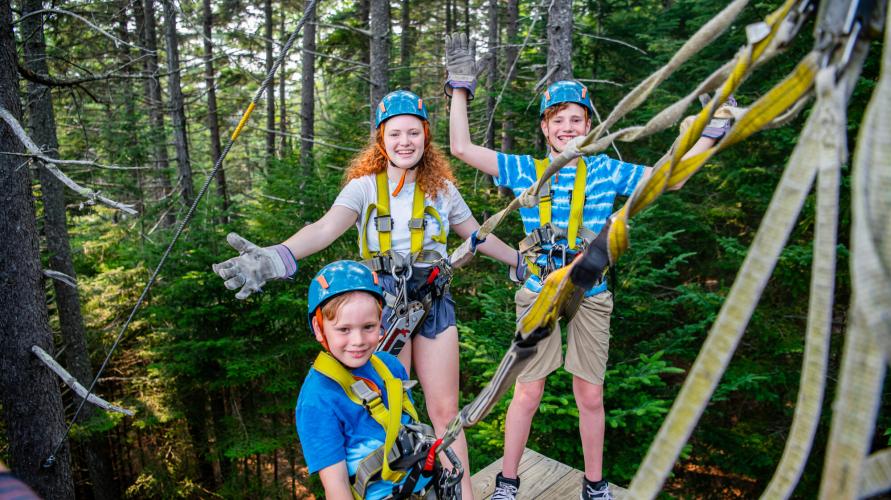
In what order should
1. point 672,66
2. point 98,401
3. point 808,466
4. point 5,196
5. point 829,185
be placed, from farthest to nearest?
1. point 808,466
2. point 5,196
3. point 98,401
4. point 672,66
5. point 829,185

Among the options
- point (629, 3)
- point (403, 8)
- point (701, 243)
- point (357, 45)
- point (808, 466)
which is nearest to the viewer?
point (808, 466)

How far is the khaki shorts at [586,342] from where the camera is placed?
3158 mm

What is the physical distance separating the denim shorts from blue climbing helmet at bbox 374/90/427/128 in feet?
3.20

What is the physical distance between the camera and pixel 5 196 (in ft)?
16.7

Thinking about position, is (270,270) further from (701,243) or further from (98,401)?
(701,243)

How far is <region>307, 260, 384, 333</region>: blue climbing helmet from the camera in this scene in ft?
7.30

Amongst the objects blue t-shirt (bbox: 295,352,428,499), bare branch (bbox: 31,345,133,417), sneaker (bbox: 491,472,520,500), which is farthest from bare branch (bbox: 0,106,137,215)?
sneaker (bbox: 491,472,520,500)

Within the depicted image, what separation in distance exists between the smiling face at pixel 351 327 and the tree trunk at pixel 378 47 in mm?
5715

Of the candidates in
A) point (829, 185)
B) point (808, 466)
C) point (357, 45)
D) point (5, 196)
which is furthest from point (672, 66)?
point (357, 45)

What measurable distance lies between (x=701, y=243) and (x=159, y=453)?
12380mm

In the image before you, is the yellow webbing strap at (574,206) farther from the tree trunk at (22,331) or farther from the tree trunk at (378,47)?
the tree trunk at (22,331)

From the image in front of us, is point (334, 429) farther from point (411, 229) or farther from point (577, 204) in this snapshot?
point (577, 204)

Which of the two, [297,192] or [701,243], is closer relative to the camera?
[297,192]

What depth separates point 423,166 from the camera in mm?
3244
